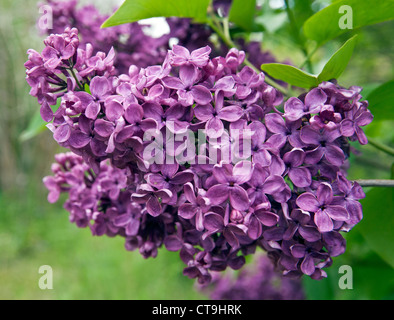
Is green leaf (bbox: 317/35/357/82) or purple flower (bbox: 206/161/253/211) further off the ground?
green leaf (bbox: 317/35/357/82)

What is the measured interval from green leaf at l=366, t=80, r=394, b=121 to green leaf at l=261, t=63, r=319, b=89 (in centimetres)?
17

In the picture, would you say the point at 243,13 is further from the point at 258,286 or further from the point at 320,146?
the point at 258,286

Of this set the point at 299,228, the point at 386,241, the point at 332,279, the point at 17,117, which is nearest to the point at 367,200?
the point at 386,241

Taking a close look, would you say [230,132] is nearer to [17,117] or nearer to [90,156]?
[90,156]

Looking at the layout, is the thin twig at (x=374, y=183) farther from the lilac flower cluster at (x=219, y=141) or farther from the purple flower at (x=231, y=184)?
the purple flower at (x=231, y=184)

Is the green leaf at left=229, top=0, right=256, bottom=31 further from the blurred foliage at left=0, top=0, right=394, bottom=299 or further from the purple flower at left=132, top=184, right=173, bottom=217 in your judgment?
the purple flower at left=132, top=184, right=173, bottom=217

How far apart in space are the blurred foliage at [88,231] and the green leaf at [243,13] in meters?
0.04

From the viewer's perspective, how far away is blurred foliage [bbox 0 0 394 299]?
41.1 inches

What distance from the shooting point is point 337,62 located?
19.9 inches

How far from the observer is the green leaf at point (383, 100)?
2.12 feet

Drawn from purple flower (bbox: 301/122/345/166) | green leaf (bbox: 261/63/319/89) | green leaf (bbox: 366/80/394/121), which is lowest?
purple flower (bbox: 301/122/345/166)

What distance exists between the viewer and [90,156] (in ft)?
1.72

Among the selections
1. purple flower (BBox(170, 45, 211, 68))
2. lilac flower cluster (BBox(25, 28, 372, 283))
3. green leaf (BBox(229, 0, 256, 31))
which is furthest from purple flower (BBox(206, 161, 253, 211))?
green leaf (BBox(229, 0, 256, 31))

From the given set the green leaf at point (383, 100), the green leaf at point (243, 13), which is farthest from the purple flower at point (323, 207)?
the green leaf at point (243, 13)
